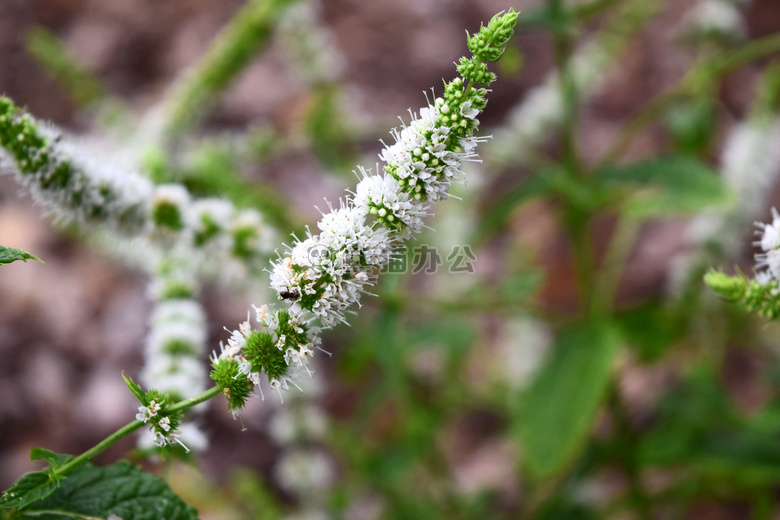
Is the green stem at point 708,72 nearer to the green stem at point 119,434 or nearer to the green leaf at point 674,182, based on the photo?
the green leaf at point 674,182

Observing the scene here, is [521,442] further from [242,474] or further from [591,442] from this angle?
[242,474]

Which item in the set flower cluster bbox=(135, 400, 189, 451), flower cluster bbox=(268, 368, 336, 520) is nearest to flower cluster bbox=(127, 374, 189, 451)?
flower cluster bbox=(135, 400, 189, 451)

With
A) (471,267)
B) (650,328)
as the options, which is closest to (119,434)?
(650,328)

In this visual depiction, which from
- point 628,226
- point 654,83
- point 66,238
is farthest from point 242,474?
point 654,83

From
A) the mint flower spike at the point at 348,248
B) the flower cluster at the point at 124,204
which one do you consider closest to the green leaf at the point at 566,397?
the flower cluster at the point at 124,204

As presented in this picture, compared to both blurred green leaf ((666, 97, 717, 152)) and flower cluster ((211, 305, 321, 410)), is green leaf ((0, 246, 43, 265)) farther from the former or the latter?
blurred green leaf ((666, 97, 717, 152))

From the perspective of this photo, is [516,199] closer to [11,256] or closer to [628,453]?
[628,453]
